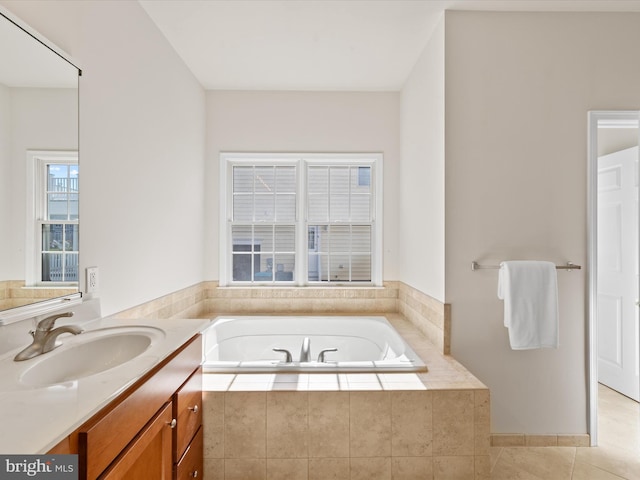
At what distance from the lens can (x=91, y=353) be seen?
1.37m

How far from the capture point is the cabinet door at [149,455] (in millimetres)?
959

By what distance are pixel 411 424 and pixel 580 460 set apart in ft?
3.80

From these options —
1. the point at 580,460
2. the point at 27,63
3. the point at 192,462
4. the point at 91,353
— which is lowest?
the point at 580,460

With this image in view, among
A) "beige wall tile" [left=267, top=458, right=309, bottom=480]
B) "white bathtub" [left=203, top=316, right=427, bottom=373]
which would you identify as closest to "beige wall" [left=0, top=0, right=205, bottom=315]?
"white bathtub" [left=203, top=316, right=427, bottom=373]

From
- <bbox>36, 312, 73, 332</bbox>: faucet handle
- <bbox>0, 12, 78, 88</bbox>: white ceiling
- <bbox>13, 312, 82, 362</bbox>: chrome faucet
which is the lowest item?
<bbox>13, 312, 82, 362</bbox>: chrome faucet

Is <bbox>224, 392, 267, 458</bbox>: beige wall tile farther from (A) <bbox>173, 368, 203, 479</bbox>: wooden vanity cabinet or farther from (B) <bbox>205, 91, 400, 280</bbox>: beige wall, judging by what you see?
(B) <bbox>205, 91, 400, 280</bbox>: beige wall

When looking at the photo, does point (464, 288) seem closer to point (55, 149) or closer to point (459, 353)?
point (459, 353)

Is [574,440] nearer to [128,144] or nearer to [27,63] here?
[128,144]

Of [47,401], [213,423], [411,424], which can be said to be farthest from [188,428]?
[411,424]

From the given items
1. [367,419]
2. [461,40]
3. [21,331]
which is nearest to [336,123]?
[461,40]

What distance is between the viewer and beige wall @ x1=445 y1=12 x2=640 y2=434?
2.17m

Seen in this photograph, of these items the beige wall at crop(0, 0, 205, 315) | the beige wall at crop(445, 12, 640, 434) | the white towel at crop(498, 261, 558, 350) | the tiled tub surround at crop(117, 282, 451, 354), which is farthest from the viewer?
the tiled tub surround at crop(117, 282, 451, 354)

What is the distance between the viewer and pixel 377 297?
10.6 feet

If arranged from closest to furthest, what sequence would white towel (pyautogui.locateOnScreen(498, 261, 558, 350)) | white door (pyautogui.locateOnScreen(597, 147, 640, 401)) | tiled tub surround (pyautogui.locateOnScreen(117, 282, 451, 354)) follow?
white towel (pyautogui.locateOnScreen(498, 261, 558, 350))
white door (pyautogui.locateOnScreen(597, 147, 640, 401))
tiled tub surround (pyautogui.locateOnScreen(117, 282, 451, 354))
